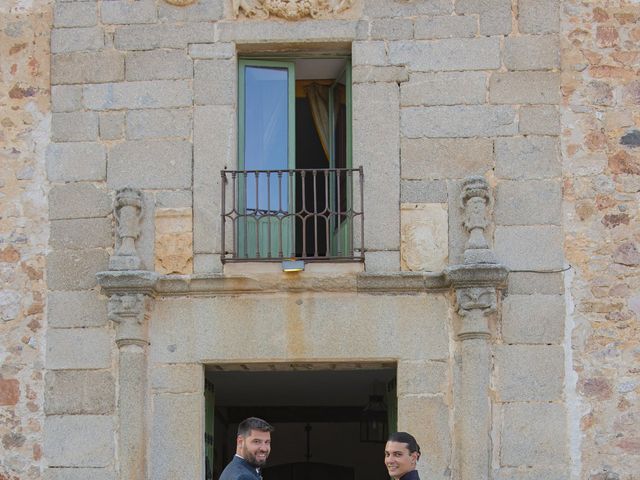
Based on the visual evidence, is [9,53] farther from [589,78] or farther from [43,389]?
[589,78]

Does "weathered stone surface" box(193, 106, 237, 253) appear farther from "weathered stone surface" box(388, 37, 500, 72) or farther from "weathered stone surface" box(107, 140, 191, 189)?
"weathered stone surface" box(388, 37, 500, 72)

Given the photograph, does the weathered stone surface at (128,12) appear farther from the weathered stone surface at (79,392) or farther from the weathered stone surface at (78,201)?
the weathered stone surface at (79,392)

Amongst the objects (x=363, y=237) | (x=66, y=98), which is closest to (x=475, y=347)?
(x=363, y=237)

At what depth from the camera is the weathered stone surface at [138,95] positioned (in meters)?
9.61

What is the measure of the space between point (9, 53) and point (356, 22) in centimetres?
239

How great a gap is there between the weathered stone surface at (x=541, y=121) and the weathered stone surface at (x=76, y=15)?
3012mm

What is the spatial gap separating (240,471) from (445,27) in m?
3.89

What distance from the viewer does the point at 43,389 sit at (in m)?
9.30

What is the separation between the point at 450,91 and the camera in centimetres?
949

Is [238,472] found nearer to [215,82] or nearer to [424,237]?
[424,237]

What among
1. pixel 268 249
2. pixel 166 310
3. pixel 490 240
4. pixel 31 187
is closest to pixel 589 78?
pixel 490 240

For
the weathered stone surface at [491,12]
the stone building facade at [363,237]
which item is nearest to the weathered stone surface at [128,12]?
the stone building facade at [363,237]

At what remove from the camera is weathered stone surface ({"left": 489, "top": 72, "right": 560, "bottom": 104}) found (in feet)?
31.0

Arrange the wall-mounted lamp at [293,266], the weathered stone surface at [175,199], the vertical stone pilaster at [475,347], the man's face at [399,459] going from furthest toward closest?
the weathered stone surface at [175,199], the wall-mounted lamp at [293,266], the vertical stone pilaster at [475,347], the man's face at [399,459]
